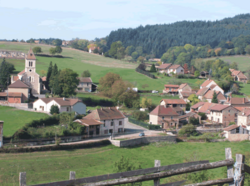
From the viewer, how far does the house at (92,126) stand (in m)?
47.4

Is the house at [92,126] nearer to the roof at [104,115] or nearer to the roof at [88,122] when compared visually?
the roof at [88,122]

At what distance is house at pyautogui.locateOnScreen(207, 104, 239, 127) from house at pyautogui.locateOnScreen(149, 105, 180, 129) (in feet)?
27.2

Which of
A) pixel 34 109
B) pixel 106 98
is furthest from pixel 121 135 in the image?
pixel 106 98

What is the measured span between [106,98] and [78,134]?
28737 millimetres

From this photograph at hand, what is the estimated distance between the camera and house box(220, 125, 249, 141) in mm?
50375

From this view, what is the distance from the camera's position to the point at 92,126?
48.2m

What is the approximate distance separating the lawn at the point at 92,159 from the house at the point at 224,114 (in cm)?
1409

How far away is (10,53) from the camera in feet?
381

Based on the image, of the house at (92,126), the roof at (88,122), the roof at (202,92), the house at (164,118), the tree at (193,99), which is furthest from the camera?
the roof at (202,92)

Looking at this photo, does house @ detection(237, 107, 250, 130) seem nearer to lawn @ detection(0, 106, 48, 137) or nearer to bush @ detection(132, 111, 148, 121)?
bush @ detection(132, 111, 148, 121)

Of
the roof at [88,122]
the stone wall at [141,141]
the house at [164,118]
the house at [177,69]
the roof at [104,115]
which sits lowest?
the stone wall at [141,141]

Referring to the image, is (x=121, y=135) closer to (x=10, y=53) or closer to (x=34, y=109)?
(x=34, y=109)

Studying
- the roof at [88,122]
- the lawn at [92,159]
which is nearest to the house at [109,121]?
the roof at [88,122]

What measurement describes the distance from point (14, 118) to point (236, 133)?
113 feet
